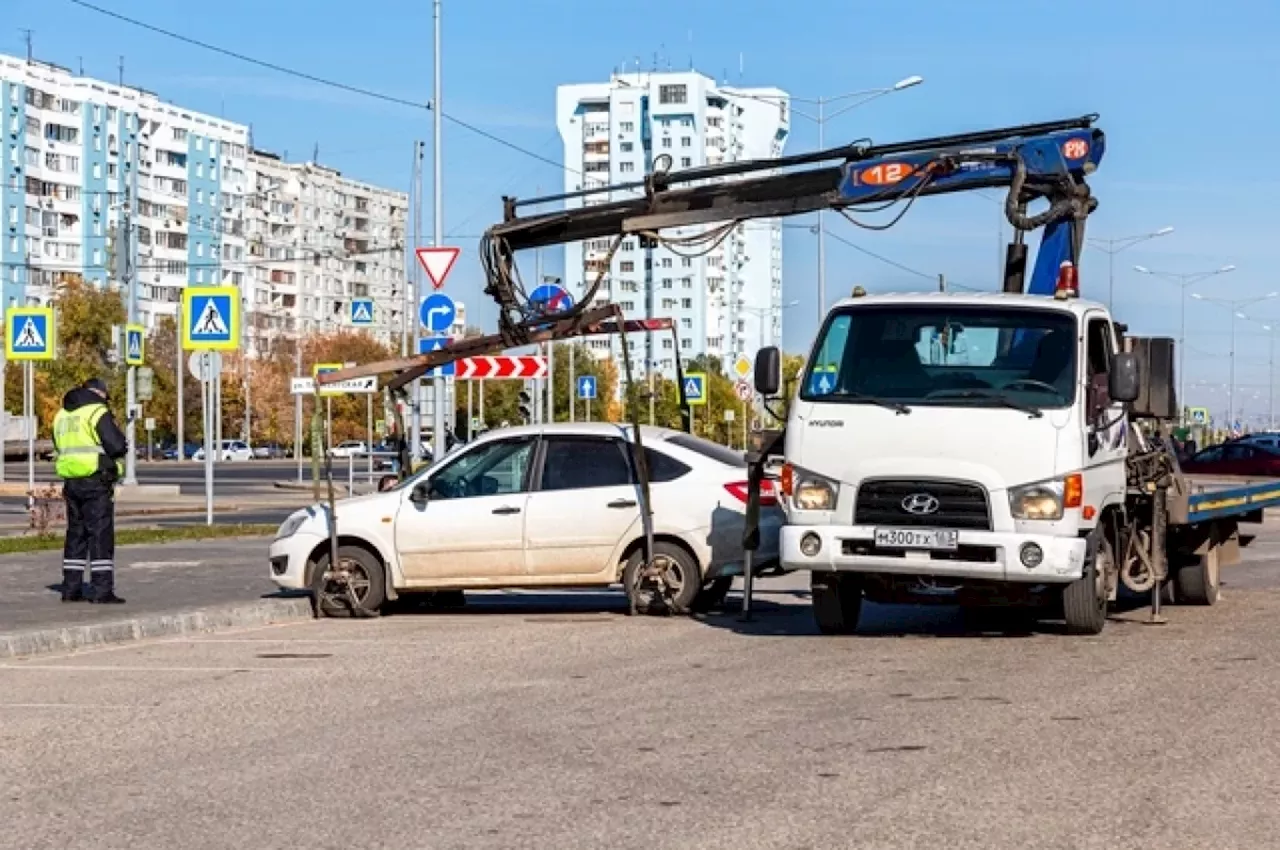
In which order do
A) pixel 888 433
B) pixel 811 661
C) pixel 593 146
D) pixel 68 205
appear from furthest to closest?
pixel 593 146
pixel 68 205
pixel 888 433
pixel 811 661

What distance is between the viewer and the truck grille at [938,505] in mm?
15125

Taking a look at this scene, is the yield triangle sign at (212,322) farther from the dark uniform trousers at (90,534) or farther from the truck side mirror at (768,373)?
the truck side mirror at (768,373)

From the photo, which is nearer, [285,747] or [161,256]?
[285,747]

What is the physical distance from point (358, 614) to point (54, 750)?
7848mm

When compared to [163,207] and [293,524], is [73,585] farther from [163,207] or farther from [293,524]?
[163,207]

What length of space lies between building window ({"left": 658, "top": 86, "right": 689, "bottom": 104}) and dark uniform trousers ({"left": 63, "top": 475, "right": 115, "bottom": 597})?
167m

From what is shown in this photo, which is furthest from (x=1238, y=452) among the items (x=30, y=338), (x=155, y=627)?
(x=155, y=627)

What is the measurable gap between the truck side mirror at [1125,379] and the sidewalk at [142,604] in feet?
23.4

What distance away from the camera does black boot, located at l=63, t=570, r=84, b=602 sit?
18578 millimetres

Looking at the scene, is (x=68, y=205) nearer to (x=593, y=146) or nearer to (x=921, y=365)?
(x=593, y=146)

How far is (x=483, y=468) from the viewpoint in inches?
711

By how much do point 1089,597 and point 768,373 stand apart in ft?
9.22

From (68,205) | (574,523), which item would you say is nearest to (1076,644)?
(574,523)

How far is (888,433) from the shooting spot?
50.2 ft
